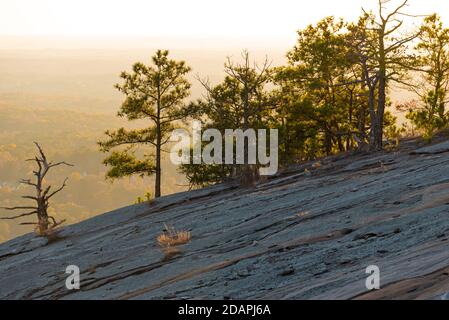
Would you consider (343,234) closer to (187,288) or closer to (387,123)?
(187,288)

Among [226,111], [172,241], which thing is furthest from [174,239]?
[226,111]

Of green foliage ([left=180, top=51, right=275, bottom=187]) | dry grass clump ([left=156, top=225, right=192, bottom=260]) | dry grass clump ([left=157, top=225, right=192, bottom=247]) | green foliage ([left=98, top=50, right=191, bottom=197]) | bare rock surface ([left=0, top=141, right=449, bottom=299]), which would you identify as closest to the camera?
bare rock surface ([left=0, top=141, right=449, bottom=299])

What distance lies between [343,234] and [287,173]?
12249mm

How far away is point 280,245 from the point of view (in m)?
11.5

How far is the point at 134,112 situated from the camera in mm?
33250

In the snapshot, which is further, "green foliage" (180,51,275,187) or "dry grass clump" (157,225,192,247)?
"green foliage" (180,51,275,187)

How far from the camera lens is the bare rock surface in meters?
8.73

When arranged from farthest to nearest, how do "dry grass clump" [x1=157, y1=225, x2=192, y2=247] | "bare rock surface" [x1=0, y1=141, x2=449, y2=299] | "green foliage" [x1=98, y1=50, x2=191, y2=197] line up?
"green foliage" [x1=98, y1=50, x2=191, y2=197] → "dry grass clump" [x1=157, y1=225, x2=192, y2=247] → "bare rock surface" [x1=0, y1=141, x2=449, y2=299]

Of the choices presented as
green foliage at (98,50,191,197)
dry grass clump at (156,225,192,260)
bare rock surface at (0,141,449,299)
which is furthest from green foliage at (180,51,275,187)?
dry grass clump at (156,225,192,260)

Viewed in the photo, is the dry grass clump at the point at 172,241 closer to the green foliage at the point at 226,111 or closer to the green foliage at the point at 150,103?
the green foliage at the point at 226,111

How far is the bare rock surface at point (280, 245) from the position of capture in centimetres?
873

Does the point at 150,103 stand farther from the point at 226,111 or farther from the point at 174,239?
the point at 174,239

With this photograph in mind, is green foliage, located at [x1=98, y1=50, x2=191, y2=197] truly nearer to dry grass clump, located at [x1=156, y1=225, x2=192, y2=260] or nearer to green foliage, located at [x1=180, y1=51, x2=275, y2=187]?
green foliage, located at [x1=180, y1=51, x2=275, y2=187]

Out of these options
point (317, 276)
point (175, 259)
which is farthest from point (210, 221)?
point (317, 276)
